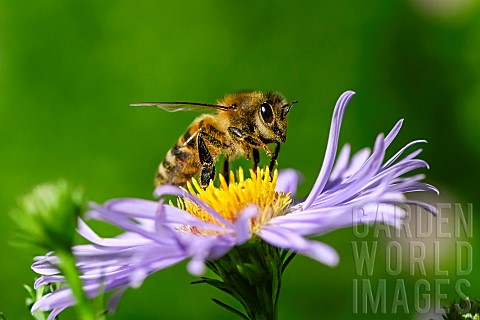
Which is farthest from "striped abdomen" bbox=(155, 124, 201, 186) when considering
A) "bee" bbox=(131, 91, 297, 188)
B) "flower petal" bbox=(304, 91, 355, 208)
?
"flower petal" bbox=(304, 91, 355, 208)

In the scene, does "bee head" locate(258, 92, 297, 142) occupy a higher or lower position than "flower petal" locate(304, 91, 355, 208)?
higher

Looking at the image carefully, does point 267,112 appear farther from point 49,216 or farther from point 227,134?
point 49,216

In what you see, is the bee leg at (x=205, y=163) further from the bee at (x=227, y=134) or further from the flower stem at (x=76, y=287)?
the flower stem at (x=76, y=287)

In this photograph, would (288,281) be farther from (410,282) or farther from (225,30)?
(225,30)

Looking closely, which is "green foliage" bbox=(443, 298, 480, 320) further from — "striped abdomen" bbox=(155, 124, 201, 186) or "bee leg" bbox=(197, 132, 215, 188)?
"striped abdomen" bbox=(155, 124, 201, 186)

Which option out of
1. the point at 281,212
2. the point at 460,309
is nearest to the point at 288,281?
the point at 281,212
